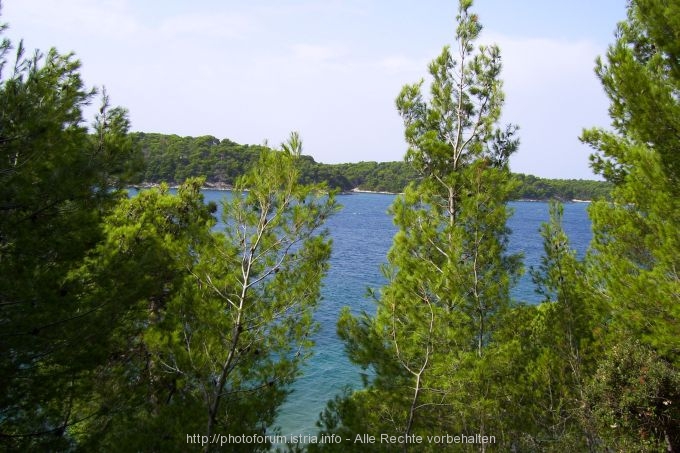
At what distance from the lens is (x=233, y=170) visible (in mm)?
85938

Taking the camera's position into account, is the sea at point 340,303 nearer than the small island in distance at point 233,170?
Yes

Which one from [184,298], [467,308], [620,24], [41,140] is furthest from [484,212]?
[41,140]

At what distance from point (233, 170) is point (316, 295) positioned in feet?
271

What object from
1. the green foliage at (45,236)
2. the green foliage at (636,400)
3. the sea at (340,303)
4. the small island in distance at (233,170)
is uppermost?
the small island in distance at (233,170)

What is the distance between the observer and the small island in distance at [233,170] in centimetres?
8112

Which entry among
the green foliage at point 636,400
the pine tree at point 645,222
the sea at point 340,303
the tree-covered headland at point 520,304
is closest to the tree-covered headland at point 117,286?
the sea at point 340,303

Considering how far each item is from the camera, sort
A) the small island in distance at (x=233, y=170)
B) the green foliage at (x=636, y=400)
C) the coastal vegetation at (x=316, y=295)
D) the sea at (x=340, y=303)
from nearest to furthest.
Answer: the coastal vegetation at (x=316, y=295) < the green foliage at (x=636, y=400) < the sea at (x=340, y=303) < the small island in distance at (x=233, y=170)

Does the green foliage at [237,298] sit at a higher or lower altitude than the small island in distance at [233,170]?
lower

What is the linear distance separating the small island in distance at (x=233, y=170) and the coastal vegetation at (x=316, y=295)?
117 ft

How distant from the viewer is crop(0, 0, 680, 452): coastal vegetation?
551 centimetres

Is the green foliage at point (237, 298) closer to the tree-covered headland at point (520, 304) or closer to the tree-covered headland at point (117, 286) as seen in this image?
the tree-covered headland at point (117, 286)

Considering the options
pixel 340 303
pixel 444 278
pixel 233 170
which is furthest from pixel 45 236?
pixel 233 170

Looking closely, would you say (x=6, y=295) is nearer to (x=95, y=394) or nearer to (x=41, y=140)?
(x=41, y=140)

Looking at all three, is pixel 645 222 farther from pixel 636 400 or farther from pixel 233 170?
pixel 233 170
